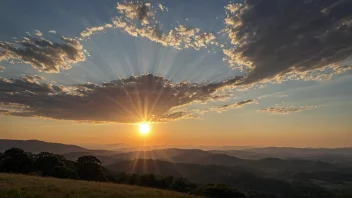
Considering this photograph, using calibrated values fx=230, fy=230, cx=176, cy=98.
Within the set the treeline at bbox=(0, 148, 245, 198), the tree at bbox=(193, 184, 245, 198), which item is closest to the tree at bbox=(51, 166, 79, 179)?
the treeline at bbox=(0, 148, 245, 198)

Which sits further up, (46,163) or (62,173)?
(46,163)

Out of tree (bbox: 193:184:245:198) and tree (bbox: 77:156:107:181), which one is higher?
tree (bbox: 77:156:107:181)

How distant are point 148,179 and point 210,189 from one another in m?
29.7

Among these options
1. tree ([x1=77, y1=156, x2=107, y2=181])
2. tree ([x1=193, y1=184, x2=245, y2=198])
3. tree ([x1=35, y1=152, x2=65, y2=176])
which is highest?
tree ([x1=35, y1=152, x2=65, y2=176])

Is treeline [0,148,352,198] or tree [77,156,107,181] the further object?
tree [77,156,107,181]

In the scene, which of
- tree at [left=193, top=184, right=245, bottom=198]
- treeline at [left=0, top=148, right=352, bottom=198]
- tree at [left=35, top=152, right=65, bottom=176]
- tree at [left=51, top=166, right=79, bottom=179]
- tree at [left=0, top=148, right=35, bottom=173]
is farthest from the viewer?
tree at [left=35, top=152, right=65, bottom=176]

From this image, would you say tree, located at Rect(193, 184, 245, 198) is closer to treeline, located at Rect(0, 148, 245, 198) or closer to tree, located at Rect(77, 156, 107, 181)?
treeline, located at Rect(0, 148, 245, 198)

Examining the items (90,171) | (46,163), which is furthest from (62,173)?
(90,171)

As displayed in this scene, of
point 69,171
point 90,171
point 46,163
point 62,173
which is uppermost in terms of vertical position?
point 46,163

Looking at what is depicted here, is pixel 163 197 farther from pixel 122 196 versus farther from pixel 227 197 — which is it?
pixel 227 197

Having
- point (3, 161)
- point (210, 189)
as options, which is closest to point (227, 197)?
point (210, 189)

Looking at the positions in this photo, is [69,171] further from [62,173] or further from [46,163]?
[46,163]

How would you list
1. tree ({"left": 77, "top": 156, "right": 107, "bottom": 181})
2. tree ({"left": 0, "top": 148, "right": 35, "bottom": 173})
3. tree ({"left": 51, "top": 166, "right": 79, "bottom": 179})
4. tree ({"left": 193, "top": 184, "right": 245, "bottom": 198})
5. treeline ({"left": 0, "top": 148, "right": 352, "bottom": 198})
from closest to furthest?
tree ({"left": 193, "top": 184, "right": 245, "bottom": 198})
treeline ({"left": 0, "top": 148, "right": 352, "bottom": 198})
tree ({"left": 51, "top": 166, "right": 79, "bottom": 179})
tree ({"left": 0, "top": 148, "right": 35, "bottom": 173})
tree ({"left": 77, "top": 156, "right": 107, "bottom": 181})

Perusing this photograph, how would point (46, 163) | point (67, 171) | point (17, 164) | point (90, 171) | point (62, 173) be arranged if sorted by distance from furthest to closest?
point (90, 171) < point (46, 163) < point (17, 164) < point (67, 171) < point (62, 173)
